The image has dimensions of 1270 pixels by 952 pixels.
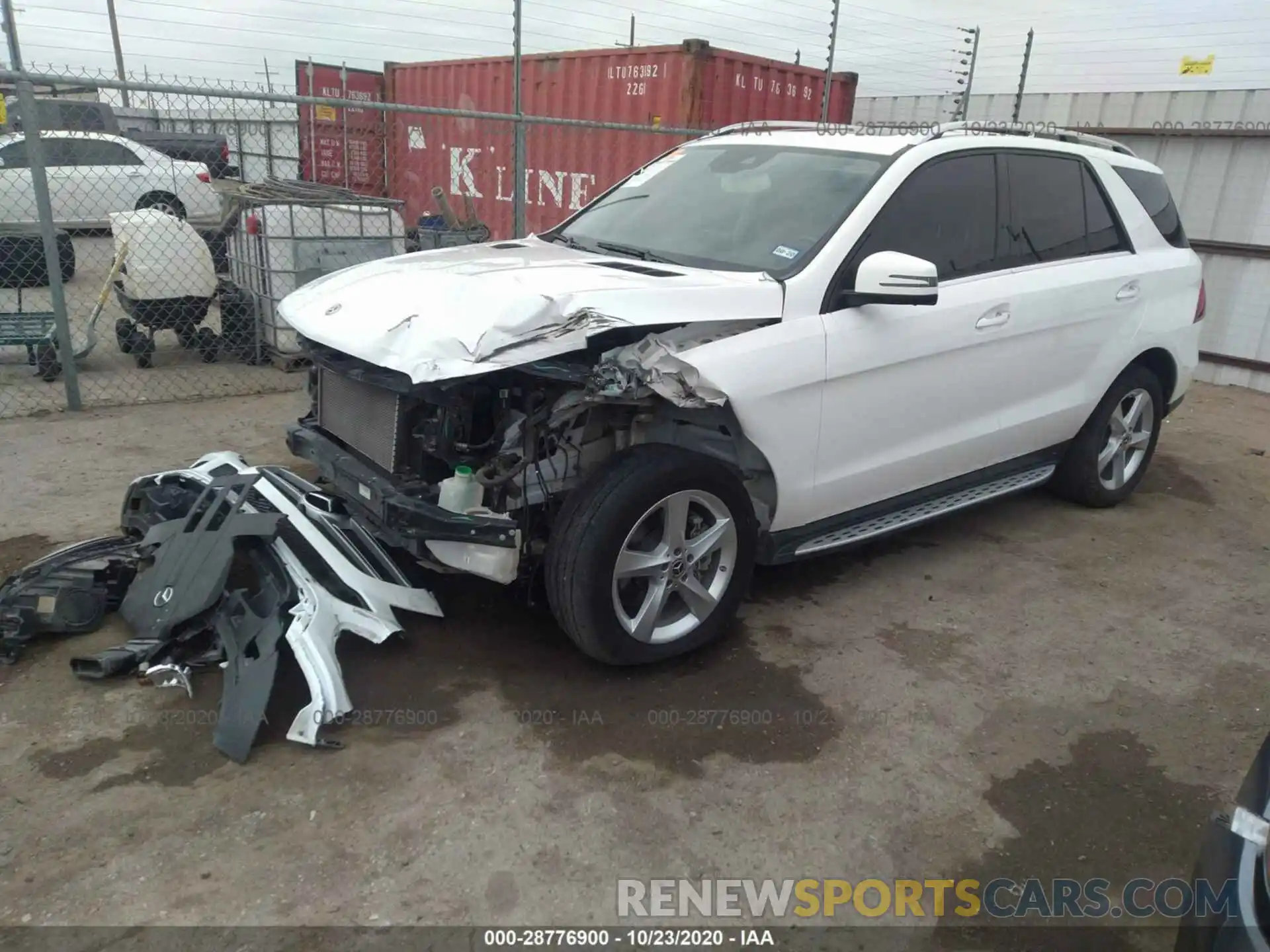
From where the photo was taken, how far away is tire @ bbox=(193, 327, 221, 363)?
7379 mm

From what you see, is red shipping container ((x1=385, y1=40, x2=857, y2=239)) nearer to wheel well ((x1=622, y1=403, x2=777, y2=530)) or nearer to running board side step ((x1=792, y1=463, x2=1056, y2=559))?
running board side step ((x1=792, y1=463, x2=1056, y2=559))

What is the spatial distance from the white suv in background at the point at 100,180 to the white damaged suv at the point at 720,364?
6515mm

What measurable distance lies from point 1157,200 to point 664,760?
4.17 metres

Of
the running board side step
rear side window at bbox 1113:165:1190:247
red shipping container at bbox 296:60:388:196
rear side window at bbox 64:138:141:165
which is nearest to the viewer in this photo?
the running board side step

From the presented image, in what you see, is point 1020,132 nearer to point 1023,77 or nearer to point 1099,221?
point 1099,221

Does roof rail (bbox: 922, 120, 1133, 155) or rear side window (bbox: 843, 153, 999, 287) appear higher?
roof rail (bbox: 922, 120, 1133, 155)

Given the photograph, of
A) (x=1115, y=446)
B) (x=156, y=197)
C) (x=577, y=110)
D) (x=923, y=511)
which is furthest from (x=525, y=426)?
(x=156, y=197)

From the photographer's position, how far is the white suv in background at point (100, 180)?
10359mm

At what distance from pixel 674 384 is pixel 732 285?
0.53 meters

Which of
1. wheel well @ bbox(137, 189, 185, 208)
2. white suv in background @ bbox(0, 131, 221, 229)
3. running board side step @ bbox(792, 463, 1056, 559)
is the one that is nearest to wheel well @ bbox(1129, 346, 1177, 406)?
running board side step @ bbox(792, 463, 1056, 559)

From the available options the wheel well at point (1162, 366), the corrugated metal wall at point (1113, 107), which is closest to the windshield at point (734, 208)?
the wheel well at point (1162, 366)

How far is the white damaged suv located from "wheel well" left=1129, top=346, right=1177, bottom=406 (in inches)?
13.2

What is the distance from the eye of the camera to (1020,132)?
4527 mm

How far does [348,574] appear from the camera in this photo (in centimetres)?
335
